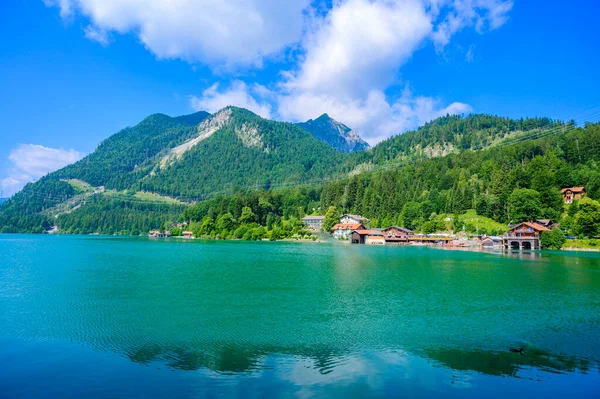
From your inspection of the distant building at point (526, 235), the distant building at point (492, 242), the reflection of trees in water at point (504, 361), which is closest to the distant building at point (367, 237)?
the distant building at point (492, 242)

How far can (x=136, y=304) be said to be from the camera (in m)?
24.2

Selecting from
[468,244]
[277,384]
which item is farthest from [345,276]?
[468,244]

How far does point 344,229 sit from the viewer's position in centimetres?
12950

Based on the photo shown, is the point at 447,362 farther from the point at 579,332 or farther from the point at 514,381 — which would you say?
the point at 579,332

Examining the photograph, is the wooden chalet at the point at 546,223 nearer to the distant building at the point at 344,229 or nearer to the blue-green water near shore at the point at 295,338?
the distant building at the point at 344,229

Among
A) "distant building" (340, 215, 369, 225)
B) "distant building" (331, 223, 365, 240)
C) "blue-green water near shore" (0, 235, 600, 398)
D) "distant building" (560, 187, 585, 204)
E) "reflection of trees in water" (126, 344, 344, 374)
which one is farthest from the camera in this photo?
"distant building" (340, 215, 369, 225)

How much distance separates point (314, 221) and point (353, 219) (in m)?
17.8

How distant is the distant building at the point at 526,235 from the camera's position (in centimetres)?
8462

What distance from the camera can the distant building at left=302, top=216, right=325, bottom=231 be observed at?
14462cm

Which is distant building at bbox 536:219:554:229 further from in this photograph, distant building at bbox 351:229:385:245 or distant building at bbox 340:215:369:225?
distant building at bbox 340:215:369:225

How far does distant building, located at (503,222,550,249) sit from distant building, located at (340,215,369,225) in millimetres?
52234

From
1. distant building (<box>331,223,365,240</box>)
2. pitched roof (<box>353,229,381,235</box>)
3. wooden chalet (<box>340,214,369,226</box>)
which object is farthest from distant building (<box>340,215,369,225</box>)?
pitched roof (<box>353,229,381,235</box>)

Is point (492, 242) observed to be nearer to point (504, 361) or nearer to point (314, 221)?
point (314, 221)

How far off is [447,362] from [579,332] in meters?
9.38
